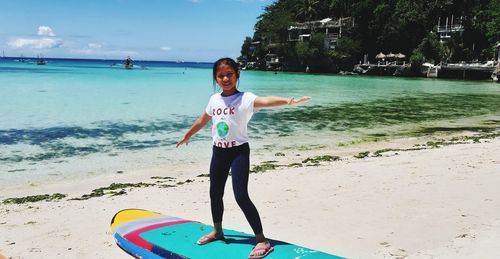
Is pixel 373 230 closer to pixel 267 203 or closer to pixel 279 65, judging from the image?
pixel 267 203

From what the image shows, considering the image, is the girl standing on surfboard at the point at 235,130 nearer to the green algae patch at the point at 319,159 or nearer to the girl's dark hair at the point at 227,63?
the girl's dark hair at the point at 227,63

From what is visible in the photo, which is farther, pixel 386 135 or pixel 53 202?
pixel 386 135

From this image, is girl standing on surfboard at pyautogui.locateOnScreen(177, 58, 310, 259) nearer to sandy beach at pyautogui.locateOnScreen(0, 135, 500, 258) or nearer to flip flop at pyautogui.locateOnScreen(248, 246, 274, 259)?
flip flop at pyautogui.locateOnScreen(248, 246, 274, 259)

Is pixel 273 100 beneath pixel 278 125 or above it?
above

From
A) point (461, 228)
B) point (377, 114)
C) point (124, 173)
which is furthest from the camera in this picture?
point (377, 114)

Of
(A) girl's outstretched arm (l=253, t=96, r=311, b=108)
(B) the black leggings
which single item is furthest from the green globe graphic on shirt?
(A) girl's outstretched arm (l=253, t=96, r=311, b=108)

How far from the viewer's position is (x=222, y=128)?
3.96m

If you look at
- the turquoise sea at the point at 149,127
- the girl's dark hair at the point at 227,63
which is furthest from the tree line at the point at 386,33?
the girl's dark hair at the point at 227,63

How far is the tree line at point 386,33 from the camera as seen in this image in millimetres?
67438

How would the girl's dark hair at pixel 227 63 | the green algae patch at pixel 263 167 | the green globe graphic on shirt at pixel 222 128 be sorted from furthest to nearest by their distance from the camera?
1. the green algae patch at pixel 263 167
2. the girl's dark hair at pixel 227 63
3. the green globe graphic on shirt at pixel 222 128

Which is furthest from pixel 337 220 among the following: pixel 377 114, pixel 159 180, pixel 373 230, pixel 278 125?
pixel 377 114

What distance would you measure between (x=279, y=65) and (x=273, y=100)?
87994 millimetres

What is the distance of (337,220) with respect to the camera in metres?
5.81

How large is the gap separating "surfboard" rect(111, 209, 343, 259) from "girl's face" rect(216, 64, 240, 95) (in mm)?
1491
